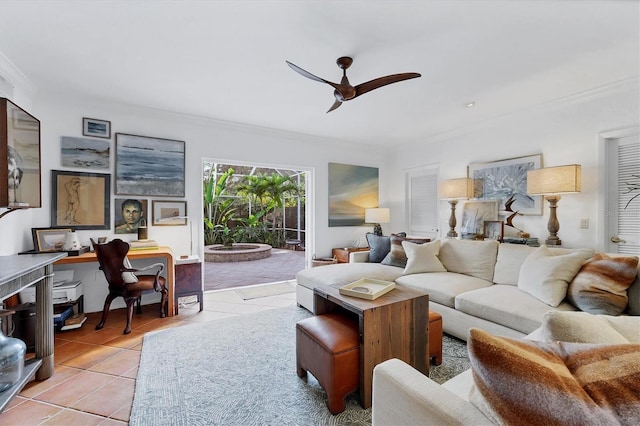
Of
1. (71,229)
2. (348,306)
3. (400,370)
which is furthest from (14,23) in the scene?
(400,370)

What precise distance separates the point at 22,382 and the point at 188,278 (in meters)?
1.74

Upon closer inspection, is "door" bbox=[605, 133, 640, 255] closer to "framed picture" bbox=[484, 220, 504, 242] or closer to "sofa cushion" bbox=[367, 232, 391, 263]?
"framed picture" bbox=[484, 220, 504, 242]

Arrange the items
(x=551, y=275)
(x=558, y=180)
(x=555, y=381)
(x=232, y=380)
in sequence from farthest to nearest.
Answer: (x=558, y=180), (x=551, y=275), (x=232, y=380), (x=555, y=381)

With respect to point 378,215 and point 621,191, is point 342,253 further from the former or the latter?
point 621,191

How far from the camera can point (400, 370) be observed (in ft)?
3.44

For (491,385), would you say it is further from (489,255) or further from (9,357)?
(489,255)

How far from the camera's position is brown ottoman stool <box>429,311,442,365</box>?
2.20m

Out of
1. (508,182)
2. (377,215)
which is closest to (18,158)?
(377,215)

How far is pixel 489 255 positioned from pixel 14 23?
448 centimetres

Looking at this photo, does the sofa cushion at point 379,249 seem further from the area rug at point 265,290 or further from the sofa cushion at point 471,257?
the area rug at point 265,290

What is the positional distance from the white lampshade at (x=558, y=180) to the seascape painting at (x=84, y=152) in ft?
16.3

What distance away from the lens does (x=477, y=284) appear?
288 cm

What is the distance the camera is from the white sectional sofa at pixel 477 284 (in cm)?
219

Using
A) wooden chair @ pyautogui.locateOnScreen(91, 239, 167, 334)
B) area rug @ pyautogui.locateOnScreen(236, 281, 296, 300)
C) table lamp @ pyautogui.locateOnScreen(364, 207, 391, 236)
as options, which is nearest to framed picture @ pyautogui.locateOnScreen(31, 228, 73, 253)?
wooden chair @ pyautogui.locateOnScreen(91, 239, 167, 334)
